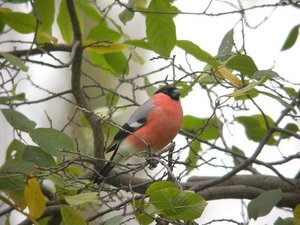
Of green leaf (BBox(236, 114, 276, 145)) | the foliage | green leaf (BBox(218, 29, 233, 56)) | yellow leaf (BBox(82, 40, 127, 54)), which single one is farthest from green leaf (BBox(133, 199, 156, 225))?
green leaf (BBox(236, 114, 276, 145))

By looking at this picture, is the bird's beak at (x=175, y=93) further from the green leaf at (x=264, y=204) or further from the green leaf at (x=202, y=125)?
the green leaf at (x=264, y=204)

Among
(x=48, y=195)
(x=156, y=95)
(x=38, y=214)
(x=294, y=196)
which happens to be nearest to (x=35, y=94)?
(x=156, y=95)

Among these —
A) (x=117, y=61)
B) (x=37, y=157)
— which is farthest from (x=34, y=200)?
(x=117, y=61)

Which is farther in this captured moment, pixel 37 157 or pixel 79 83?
pixel 79 83

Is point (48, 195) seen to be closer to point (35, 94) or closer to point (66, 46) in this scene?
point (66, 46)

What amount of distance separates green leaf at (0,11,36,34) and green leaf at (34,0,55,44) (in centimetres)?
3

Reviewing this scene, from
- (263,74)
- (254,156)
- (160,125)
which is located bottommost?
(254,156)

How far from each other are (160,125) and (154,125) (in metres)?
0.03

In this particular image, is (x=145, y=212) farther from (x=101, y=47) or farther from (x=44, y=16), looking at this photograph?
(x=44, y=16)

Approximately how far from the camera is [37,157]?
1.96 m

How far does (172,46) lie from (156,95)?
630 millimetres

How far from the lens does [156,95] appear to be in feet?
9.01

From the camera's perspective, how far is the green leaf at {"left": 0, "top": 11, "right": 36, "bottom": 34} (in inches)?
86.2

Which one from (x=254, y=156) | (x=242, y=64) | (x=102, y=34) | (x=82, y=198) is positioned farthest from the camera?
(x=102, y=34)
